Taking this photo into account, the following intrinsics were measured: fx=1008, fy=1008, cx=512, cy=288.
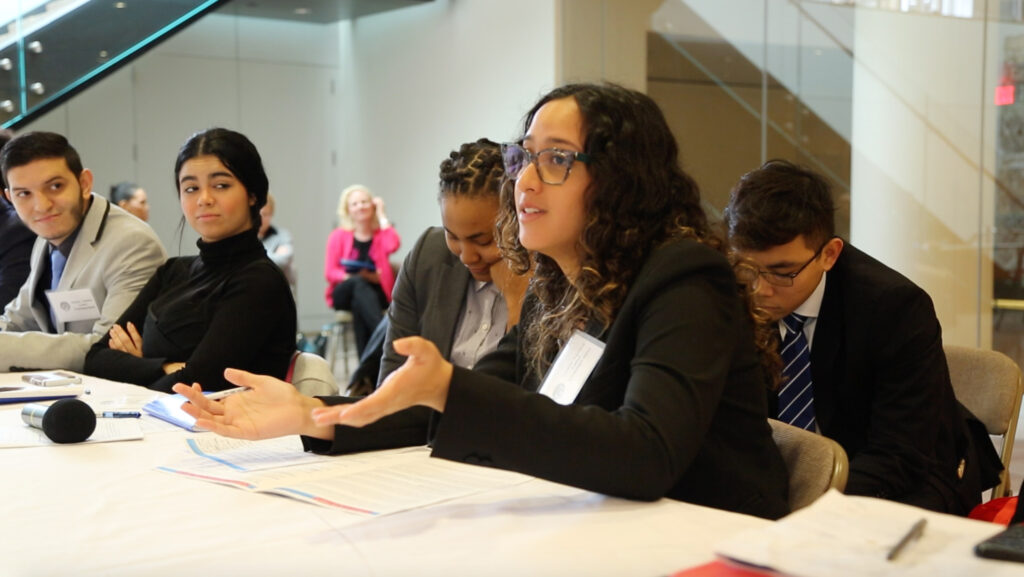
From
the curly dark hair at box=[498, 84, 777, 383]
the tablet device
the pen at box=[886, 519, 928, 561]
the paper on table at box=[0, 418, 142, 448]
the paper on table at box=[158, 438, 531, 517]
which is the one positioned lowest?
the tablet device

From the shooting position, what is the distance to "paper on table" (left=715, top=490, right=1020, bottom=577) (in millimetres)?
980

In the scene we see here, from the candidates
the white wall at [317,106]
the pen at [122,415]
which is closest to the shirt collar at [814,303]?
the pen at [122,415]

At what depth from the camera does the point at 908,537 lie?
105cm

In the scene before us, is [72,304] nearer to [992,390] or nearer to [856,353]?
[856,353]

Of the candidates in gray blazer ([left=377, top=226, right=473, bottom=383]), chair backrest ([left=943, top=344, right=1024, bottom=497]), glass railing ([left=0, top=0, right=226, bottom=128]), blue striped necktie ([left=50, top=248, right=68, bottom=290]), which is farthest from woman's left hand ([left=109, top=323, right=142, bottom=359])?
glass railing ([left=0, top=0, right=226, bottom=128])

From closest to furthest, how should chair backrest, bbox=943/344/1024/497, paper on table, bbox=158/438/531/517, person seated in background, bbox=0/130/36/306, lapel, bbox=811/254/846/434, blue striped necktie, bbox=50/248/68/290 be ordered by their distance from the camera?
paper on table, bbox=158/438/531/517 → lapel, bbox=811/254/846/434 → chair backrest, bbox=943/344/1024/497 → blue striped necktie, bbox=50/248/68/290 → person seated in background, bbox=0/130/36/306

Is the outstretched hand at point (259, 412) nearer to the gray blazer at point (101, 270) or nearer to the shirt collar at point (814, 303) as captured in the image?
the shirt collar at point (814, 303)

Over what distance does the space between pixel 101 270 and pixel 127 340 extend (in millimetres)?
499

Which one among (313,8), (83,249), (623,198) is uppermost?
(313,8)

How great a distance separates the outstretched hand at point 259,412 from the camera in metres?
1.52

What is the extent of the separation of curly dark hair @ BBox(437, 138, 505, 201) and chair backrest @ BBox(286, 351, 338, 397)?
22.3 inches

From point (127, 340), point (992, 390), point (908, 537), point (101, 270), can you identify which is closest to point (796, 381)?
point (992, 390)

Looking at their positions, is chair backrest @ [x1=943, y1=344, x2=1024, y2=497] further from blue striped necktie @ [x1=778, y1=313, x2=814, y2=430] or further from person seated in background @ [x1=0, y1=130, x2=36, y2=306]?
person seated in background @ [x1=0, y1=130, x2=36, y2=306]

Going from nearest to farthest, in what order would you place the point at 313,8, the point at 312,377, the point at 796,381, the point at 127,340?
the point at 796,381 < the point at 312,377 < the point at 127,340 < the point at 313,8
